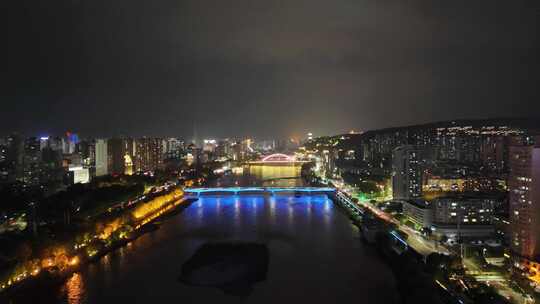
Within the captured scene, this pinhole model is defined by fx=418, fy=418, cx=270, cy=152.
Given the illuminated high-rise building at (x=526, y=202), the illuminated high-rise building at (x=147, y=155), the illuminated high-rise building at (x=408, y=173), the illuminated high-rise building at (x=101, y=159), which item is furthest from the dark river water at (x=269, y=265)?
the illuminated high-rise building at (x=147, y=155)

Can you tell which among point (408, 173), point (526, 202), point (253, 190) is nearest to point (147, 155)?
point (253, 190)

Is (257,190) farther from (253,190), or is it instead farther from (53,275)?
(53,275)

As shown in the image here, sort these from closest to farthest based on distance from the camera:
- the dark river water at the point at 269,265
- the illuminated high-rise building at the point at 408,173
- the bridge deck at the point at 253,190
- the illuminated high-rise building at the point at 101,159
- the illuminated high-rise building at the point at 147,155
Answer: the dark river water at the point at 269,265 < the illuminated high-rise building at the point at 408,173 < the bridge deck at the point at 253,190 < the illuminated high-rise building at the point at 101,159 < the illuminated high-rise building at the point at 147,155

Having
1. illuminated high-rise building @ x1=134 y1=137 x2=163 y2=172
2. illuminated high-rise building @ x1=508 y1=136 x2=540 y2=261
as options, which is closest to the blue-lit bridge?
illuminated high-rise building @ x1=134 y1=137 x2=163 y2=172

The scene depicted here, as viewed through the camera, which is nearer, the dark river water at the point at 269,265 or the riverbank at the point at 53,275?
the riverbank at the point at 53,275

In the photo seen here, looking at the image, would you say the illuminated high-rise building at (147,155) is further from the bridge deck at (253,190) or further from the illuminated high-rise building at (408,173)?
the illuminated high-rise building at (408,173)

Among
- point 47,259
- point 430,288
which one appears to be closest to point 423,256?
point 430,288

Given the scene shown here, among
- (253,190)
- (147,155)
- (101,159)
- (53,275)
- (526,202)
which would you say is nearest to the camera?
(526,202)
